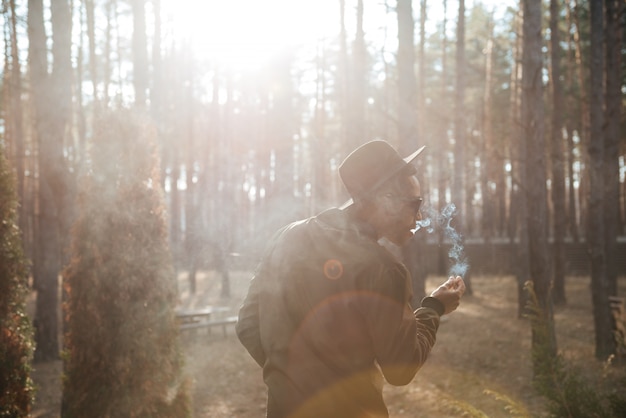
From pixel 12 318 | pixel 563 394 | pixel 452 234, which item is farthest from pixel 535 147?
pixel 12 318

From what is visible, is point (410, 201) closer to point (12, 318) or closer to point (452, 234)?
point (452, 234)

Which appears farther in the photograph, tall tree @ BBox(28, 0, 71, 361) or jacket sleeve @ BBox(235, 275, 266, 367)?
tall tree @ BBox(28, 0, 71, 361)

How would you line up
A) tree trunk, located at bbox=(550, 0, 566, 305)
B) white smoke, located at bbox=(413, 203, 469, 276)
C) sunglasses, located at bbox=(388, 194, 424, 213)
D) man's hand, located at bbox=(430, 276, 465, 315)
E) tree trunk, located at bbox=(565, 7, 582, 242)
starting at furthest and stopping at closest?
tree trunk, located at bbox=(565, 7, 582, 242), tree trunk, located at bbox=(550, 0, 566, 305), white smoke, located at bbox=(413, 203, 469, 276), man's hand, located at bbox=(430, 276, 465, 315), sunglasses, located at bbox=(388, 194, 424, 213)

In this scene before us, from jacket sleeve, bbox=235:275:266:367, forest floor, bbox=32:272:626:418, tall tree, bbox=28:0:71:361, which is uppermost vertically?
tall tree, bbox=28:0:71:361

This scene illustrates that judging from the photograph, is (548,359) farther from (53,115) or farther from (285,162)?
(53,115)

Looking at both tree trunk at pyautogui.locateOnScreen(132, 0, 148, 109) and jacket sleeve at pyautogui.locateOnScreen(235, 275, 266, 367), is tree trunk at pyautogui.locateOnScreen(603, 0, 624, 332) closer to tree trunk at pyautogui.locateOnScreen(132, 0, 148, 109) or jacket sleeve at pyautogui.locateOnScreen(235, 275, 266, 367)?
tree trunk at pyautogui.locateOnScreen(132, 0, 148, 109)

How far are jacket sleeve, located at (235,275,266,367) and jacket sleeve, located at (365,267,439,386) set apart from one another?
609mm

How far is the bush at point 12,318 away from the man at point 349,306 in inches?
171

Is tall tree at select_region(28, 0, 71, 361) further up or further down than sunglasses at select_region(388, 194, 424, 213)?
further up

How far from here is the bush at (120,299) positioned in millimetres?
5793

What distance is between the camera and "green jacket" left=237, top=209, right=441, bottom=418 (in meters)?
2.12

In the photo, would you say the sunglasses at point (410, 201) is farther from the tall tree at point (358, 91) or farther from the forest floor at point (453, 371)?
the tall tree at point (358, 91)

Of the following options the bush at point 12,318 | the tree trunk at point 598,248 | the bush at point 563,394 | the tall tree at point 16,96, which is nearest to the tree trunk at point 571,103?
the tree trunk at point 598,248

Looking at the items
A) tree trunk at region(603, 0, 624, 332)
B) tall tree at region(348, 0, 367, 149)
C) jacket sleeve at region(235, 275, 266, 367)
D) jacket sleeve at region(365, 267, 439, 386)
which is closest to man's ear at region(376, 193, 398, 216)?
jacket sleeve at region(365, 267, 439, 386)
